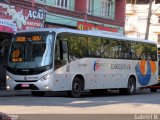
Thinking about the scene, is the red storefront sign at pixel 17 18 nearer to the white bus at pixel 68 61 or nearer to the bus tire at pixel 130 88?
the white bus at pixel 68 61

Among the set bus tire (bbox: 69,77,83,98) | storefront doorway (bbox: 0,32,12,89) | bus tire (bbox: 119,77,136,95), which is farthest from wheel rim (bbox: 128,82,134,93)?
storefront doorway (bbox: 0,32,12,89)

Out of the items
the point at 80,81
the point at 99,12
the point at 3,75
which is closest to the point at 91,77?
the point at 80,81

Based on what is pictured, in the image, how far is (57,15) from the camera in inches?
1252

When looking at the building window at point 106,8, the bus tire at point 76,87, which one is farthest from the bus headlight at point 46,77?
the building window at point 106,8

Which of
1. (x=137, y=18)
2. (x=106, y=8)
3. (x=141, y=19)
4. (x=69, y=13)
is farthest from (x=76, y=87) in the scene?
(x=137, y=18)

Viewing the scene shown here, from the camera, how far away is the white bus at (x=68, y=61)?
68.8 ft

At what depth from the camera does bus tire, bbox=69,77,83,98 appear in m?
22.3

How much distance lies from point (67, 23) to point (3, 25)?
26.4 ft

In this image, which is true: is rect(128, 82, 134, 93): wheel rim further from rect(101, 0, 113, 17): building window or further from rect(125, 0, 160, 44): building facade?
rect(125, 0, 160, 44): building facade

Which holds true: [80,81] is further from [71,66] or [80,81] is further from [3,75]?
[3,75]

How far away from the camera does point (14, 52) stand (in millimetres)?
21781

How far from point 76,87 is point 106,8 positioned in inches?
728

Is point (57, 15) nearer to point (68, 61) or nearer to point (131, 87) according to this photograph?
point (131, 87)

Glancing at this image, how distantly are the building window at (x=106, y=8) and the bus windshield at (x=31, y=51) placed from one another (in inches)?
715
